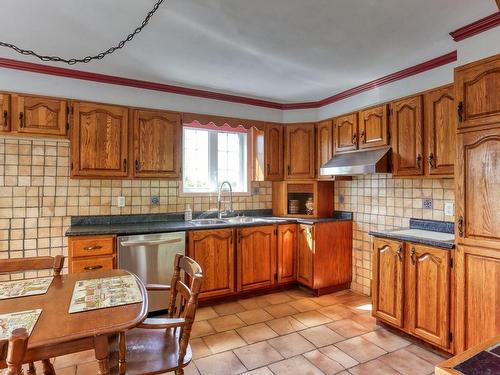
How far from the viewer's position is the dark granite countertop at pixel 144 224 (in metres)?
2.75

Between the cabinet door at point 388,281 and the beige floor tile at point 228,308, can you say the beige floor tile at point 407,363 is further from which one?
the beige floor tile at point 228,308

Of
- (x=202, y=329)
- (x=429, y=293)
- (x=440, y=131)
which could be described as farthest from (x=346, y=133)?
(x=202, y=329)

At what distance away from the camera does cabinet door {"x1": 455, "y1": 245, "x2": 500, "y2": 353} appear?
1.89 meters

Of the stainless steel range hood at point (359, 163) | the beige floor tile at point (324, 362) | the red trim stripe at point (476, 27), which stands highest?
the red trim stripe at point (476, 27)

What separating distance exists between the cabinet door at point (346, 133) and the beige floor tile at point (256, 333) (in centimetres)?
209

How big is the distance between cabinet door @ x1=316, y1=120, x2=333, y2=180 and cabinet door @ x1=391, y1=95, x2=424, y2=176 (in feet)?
2.82

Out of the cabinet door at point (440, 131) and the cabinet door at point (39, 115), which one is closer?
the cabinet door at point (440, 131)

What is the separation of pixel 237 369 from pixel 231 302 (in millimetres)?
1213

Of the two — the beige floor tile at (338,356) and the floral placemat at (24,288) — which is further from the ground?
the floral placemat at (24,288)

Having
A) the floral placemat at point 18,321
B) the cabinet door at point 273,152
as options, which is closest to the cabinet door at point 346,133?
the cabinet door at point 273,152

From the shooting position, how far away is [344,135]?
3.49 meters

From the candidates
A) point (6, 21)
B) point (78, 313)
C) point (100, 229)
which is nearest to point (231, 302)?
point (100, 229)

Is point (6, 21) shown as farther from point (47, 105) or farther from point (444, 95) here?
point (444, 95)

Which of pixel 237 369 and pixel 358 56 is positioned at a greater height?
pixel 358 56
